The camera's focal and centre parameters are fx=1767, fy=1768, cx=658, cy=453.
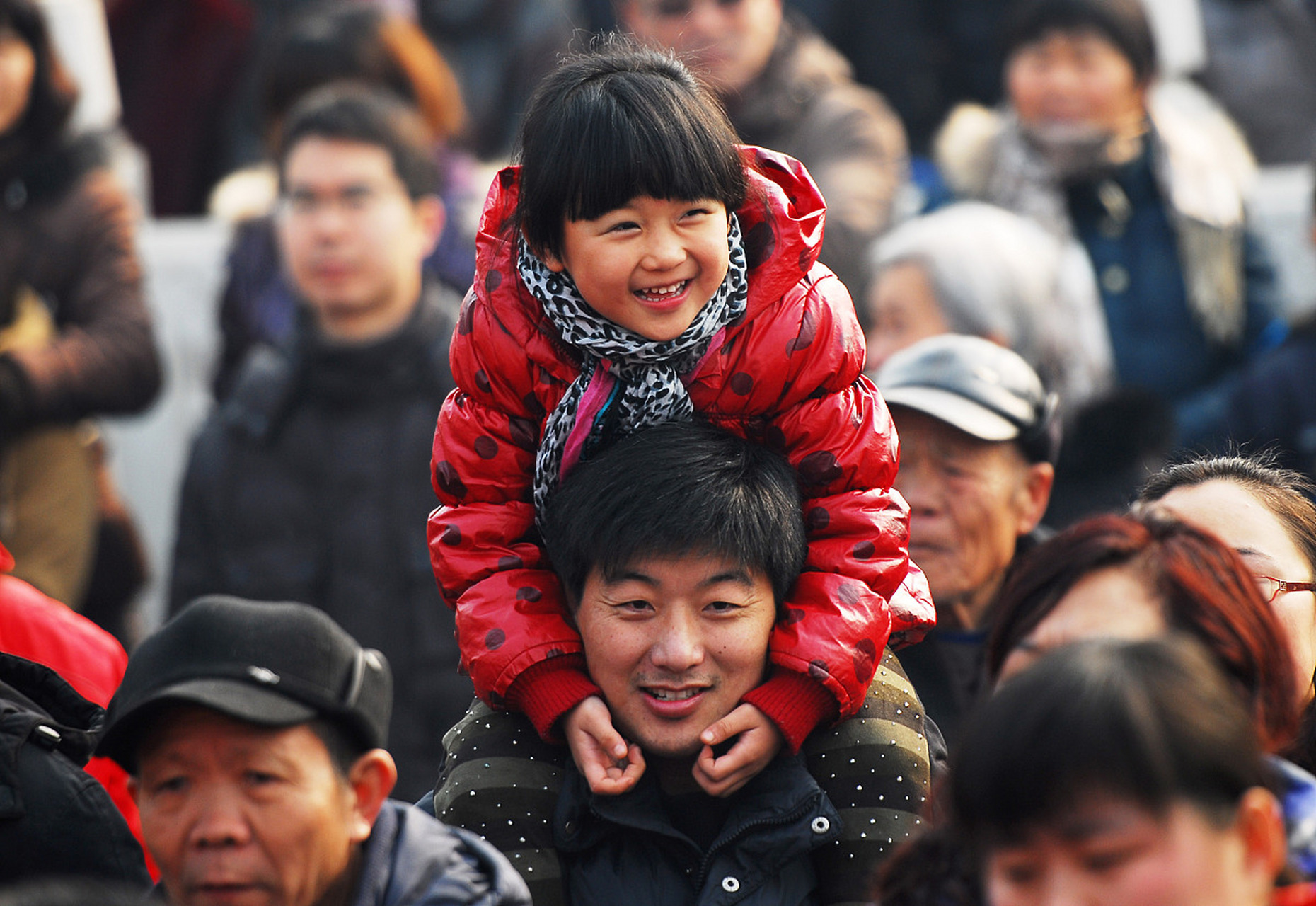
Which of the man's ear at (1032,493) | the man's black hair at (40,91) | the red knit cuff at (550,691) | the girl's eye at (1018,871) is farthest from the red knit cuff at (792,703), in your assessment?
the man's black hair at (40,91)

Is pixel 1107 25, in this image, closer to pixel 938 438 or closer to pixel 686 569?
pixel 938 438

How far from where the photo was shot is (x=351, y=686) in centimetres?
255

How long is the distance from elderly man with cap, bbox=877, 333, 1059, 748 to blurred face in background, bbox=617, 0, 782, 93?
1785 millimetres

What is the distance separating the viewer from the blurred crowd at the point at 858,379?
7.41 feet

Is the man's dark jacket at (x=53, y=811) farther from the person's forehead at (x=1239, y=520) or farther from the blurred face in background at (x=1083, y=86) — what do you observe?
the blurred face in background at (x=1083, y=86)

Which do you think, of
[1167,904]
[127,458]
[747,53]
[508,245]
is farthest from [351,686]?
[127,458]

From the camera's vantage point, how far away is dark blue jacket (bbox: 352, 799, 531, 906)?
2508mm

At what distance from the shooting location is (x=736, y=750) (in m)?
2.74

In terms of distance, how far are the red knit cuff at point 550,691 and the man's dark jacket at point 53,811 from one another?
2.14ft

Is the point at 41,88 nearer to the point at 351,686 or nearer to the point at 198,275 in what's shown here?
the point at 198,275

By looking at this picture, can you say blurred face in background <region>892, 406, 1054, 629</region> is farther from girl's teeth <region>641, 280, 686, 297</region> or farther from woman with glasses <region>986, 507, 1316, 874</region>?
woman with glasses <region>986, 507, 1316, 874</region>

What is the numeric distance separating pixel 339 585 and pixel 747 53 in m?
2.02

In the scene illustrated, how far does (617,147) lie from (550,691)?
88 cm

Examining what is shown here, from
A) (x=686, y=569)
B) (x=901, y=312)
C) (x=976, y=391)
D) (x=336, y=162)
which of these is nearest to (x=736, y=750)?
(x=686, y=569)
